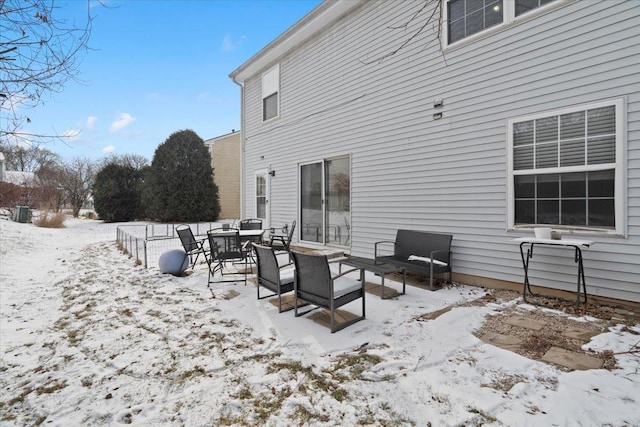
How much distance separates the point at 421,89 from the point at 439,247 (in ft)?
9.12

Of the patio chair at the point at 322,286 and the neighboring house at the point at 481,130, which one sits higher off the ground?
the neighboring house at the point at 481,130

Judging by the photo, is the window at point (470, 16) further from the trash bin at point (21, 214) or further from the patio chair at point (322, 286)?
the trash bin at point (21, 214)

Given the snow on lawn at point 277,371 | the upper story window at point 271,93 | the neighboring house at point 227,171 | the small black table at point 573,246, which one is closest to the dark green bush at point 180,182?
the neighboring house at point 227,171

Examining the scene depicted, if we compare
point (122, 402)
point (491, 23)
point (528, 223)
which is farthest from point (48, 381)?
point (491, 23)

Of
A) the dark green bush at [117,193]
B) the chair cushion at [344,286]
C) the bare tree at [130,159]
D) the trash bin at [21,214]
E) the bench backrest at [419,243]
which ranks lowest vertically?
the chair cushion at [344,286]

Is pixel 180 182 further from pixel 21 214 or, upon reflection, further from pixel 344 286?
pixel 344 286

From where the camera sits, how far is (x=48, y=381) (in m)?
2.55

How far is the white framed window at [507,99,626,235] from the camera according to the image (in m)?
3.72

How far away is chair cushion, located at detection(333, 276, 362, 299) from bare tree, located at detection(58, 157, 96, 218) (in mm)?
25587

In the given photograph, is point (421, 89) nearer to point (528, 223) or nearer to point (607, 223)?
point (528, 223)

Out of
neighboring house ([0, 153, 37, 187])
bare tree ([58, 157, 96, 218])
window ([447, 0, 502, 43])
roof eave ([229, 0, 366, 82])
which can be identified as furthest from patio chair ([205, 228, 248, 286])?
bare tree ([58, 157, 96, 218])

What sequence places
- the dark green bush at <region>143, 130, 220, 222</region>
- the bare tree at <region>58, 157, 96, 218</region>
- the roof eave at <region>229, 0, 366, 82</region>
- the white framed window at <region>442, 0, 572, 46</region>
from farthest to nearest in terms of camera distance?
the bare tree at <region>58, 157, 96, 218</region>
the dark green bush at <region>143, 130, 220, 222</region>
the roof eave at <region>229, 0, 366, 82</region>
the white framed window at <region>442, 0, 572, 46</region>

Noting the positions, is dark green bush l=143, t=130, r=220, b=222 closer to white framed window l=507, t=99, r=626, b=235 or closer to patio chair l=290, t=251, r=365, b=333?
patio chair l=290, t=251, r=365, b=333

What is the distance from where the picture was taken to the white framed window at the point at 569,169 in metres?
3.72
